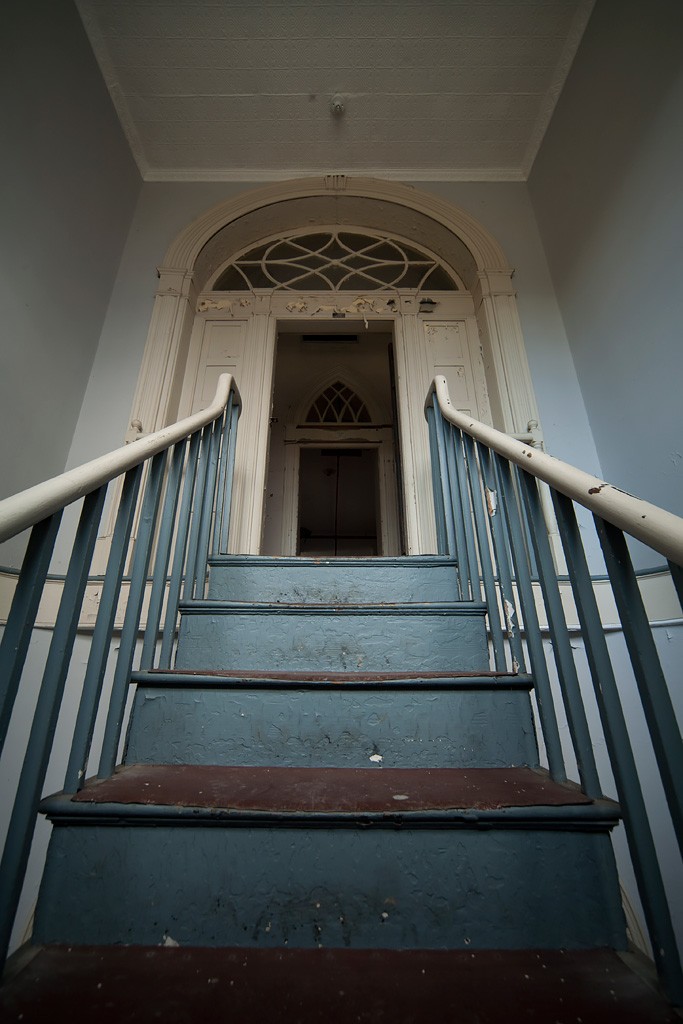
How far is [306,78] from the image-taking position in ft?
9.41

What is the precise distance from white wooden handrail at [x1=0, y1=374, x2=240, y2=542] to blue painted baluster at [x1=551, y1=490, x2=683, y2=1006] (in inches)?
34.2

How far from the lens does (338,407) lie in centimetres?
505

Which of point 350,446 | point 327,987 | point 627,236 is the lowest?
point 327,987

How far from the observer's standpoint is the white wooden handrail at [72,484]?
2.08ft

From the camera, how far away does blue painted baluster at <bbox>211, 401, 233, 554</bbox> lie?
1699mm

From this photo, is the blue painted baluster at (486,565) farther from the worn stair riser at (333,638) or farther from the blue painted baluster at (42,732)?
the blue painted baluster at (42,732)

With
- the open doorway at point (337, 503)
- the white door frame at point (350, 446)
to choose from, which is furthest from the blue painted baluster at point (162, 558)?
the open doorway at point (337, 503)

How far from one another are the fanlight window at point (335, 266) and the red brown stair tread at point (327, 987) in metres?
3.30

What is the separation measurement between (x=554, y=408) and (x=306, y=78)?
264cm

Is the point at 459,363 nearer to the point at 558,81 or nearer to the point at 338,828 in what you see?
the point at 558,81

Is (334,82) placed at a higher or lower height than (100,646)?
higher

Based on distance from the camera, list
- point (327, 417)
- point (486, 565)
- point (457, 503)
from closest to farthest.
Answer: point (486, 565) → point (457, 503) → point (327, 417)

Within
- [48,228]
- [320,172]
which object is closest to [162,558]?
[48,228]

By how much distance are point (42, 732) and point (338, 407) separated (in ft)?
15.2
